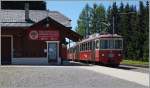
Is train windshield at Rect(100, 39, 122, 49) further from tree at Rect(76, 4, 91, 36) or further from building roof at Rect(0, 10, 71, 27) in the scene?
tree at Rect(76, 4, 91, 36)

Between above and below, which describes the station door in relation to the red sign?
below

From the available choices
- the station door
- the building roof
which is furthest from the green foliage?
the station door

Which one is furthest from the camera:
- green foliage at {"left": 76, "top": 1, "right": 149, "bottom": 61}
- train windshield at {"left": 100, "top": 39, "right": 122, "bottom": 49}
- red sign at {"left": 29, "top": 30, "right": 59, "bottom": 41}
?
green foliage at {"left": 76, "top": 1, "right": 149, "bottom": 61}

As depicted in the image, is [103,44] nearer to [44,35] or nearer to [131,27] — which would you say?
[44,35]

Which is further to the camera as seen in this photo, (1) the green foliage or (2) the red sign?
(1) the green foliage

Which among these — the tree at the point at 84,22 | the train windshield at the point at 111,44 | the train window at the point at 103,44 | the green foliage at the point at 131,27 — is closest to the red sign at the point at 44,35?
the train window at the point at 103,44

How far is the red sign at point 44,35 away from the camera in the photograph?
146 feet

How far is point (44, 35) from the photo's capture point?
146 feet

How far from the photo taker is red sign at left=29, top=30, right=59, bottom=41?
146ft

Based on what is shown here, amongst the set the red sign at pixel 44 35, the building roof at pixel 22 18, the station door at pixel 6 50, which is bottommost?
the station door at pixel 6 50

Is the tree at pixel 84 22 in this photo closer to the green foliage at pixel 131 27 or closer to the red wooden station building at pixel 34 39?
the green foliage at pixel 131 27

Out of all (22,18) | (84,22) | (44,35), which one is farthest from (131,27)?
(44,35)

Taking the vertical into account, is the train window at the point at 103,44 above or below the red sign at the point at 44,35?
below

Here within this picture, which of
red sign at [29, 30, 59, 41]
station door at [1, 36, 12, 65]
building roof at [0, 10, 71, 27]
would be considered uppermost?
building roof at [0, 10, 71, 27]
